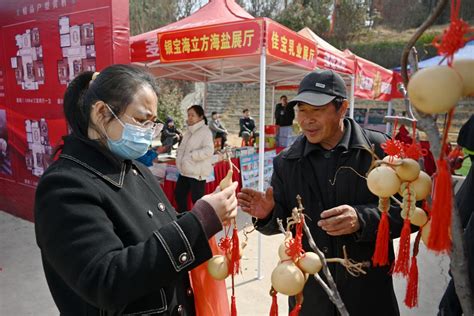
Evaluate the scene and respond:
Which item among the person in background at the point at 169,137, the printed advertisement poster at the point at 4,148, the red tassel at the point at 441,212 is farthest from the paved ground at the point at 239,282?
the person in background at the point at 169,137

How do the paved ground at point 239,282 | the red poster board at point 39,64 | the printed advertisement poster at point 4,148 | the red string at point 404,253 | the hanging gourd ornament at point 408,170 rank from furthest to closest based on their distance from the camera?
1. the printed advertisement poster at point 4,148
2. the red poster board at point 39,64
3. the paved ground at point 239,282
4. the red string at point 404,253
5. the hanging gourd ornament at point 408,170

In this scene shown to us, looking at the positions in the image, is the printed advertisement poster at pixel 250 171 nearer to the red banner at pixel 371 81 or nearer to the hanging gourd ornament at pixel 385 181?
the red banner at pixel 371 81

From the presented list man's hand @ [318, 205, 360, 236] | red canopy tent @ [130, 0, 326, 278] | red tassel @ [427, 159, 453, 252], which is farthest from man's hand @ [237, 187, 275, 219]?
red canopy tent @ [130, 0, 326, 278]

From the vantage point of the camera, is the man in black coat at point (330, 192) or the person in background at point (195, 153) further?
the person in background at point (195, 153)

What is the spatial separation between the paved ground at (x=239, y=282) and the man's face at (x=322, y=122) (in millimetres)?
1809

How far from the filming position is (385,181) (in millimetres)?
692

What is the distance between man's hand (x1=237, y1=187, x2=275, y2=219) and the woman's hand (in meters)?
0.40

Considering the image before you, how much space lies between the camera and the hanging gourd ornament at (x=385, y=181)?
0.69m

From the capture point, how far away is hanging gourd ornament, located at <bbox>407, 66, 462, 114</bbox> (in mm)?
436

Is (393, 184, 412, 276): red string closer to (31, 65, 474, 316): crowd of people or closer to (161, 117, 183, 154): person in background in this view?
(31, 65, 474, 316): crowd of people

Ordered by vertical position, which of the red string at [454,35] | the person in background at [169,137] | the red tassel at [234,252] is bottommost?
the person in background at [169,137]

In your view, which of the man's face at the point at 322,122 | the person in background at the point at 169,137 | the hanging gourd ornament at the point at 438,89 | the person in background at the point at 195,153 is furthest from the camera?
the person in background at the point at 169,137

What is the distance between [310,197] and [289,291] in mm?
815

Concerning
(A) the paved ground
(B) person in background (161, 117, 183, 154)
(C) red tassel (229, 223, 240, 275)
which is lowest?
(A) the paved ground
